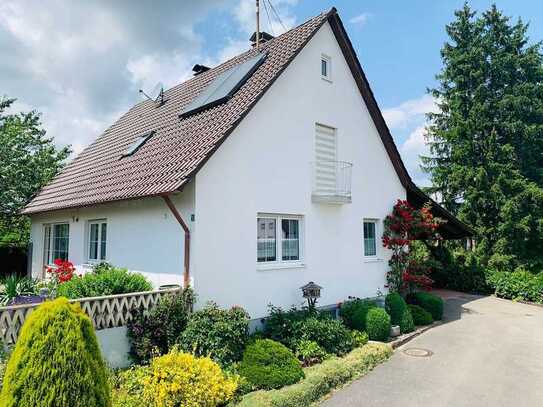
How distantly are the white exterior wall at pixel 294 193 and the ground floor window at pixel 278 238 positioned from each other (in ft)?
0.81

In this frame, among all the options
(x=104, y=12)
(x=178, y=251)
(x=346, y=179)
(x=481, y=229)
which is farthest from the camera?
(x=481, y=229)

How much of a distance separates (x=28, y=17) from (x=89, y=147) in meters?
8.36

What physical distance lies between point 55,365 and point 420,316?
11.1 m

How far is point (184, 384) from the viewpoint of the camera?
18.0 feet

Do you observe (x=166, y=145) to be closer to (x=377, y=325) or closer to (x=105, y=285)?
(x=105, y=285)

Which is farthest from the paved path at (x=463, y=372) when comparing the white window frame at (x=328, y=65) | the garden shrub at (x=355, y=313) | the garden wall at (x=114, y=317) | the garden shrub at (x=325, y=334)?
the white window frame at (x=328, y=65)

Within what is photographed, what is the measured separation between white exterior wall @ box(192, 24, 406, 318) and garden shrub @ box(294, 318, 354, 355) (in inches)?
39.3

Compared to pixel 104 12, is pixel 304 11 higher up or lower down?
higher up

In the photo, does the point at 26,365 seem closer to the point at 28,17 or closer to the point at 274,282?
the point at 274,282

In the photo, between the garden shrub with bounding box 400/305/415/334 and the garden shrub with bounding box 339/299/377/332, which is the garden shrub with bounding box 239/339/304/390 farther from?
the garden shrub with bounding box 400/305/415/334

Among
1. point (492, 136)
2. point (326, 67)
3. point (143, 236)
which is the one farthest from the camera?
point (492, 136)

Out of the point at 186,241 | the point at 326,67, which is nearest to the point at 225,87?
the point at 326,67

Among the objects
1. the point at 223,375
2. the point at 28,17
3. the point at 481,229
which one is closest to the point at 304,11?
the point at 28,17

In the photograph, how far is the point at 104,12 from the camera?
9359 mm
